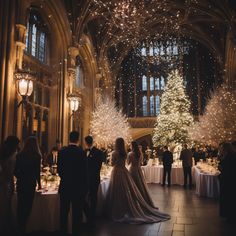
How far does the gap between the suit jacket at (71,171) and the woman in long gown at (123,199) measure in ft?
5.27

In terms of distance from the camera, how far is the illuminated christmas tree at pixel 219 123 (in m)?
12.9

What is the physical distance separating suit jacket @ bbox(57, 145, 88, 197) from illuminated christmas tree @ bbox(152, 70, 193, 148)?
11.6 metres

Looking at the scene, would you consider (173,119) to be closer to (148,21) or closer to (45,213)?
(148,21)

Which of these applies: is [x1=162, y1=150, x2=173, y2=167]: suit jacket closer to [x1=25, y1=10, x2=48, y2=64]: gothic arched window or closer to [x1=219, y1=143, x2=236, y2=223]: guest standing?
[x1=219, y1=143, x2=236, y2=223]: guest standing

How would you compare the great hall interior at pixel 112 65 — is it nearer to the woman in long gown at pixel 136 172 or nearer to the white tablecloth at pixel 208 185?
the white tablecloth at pixel 208 185

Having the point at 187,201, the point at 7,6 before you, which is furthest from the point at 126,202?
the point at 7,6

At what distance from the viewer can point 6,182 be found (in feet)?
13.0

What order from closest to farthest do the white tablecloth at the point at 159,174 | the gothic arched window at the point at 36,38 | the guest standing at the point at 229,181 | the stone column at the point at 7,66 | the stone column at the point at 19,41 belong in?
the guest standing at the point at 229,181
the stone column at the point at 7,66
the stone column at the point at 19,41
the gothic arched window at the point at 36,38
the white tablecloth at the point at 159,174

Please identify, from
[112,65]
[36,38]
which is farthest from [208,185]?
[112,65]

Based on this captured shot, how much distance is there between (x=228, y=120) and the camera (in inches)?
512

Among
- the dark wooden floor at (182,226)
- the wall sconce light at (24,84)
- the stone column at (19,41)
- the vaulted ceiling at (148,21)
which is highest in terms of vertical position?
the vaulted ceiling at (148,21)

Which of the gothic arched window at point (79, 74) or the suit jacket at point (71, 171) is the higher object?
the gothic arched window at point (79, 74)

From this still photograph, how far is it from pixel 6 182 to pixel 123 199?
2.32m

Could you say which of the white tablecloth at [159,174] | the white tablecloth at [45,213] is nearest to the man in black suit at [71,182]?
the white tablecloth at [45,213]
